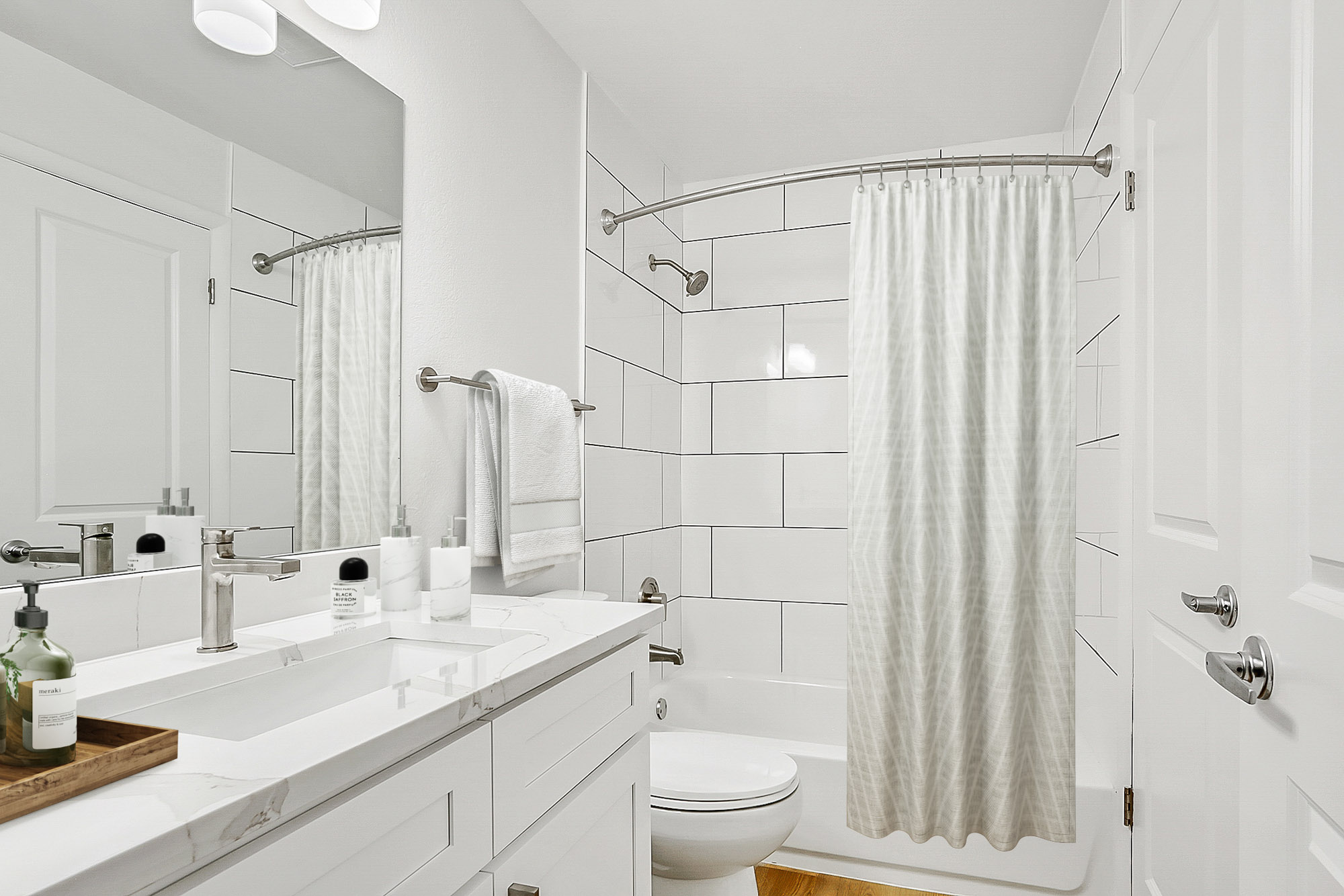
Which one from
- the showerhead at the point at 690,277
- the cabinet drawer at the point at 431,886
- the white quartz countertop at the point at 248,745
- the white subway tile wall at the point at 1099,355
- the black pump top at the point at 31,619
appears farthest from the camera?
the showerhead at the point at 690,277

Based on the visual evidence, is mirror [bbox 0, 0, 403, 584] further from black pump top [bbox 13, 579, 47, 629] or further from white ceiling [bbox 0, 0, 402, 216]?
black pump top [bbox 13, 579, 47, 629]

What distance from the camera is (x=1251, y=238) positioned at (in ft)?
3.08

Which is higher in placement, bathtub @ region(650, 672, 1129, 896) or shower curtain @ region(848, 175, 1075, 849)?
shower curtain @ region(848, 175, 1075, 849)

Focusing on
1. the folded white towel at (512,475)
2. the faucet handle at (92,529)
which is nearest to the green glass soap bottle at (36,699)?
the faucet handle at (92,529)

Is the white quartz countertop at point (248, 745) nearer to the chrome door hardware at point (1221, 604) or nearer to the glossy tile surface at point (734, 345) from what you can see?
the chrome door hardware at point (1221, 604)

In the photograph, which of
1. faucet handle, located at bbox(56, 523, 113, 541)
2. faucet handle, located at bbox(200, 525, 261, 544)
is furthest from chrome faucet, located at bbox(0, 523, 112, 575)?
faucet handle, located at bbox(200, 525, 261, 544)

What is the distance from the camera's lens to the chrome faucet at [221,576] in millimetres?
961

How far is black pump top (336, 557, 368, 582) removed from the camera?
118 centimetres

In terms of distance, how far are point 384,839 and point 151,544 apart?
0.58 metres

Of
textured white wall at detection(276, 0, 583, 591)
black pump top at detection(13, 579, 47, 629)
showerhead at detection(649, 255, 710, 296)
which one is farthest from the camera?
showerhead at detection(649, 255, 710, 296)

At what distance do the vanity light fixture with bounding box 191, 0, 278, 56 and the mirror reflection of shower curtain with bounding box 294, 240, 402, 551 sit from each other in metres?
0.31

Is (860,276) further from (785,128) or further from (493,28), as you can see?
(493,28)

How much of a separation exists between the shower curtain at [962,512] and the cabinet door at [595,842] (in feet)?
2.95

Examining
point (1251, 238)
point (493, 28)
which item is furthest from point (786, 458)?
point (1251, 238)
